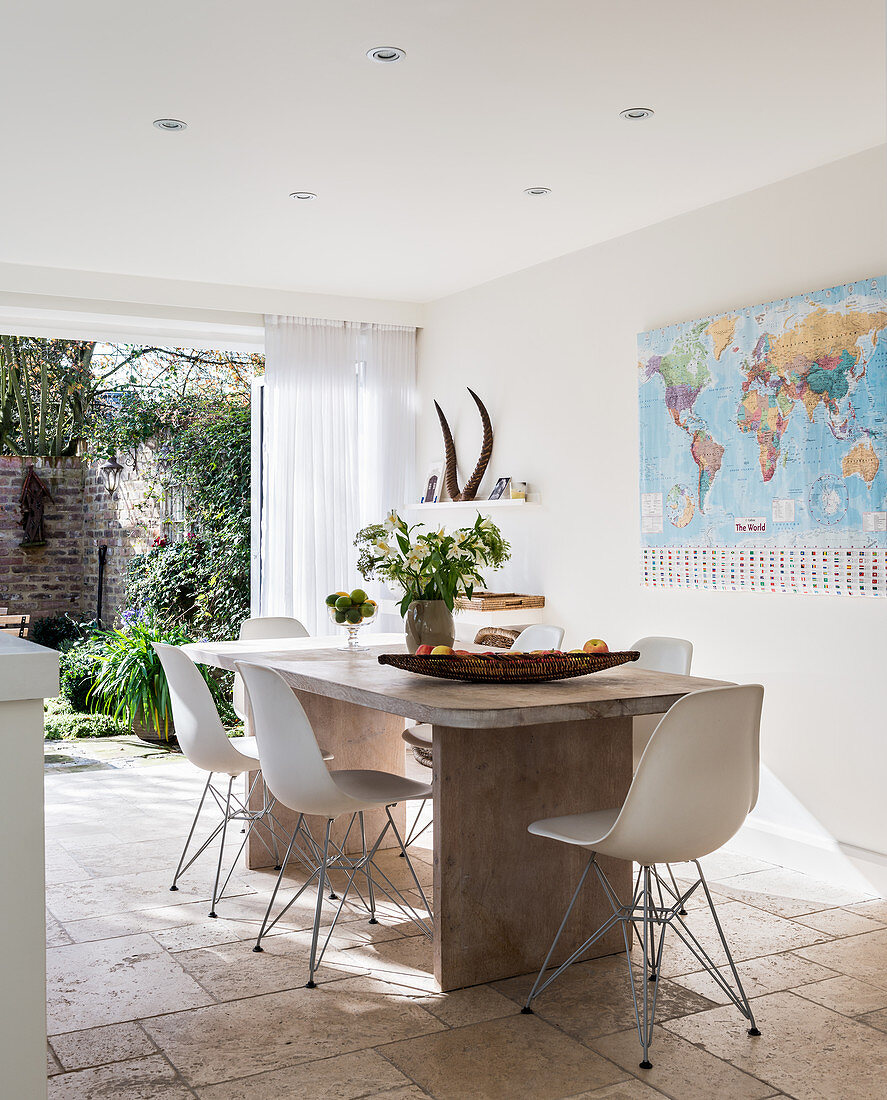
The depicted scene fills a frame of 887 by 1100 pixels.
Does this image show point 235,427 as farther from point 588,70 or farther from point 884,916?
point 884,916

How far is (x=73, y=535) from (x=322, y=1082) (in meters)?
7.21

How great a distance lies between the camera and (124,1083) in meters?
2.39

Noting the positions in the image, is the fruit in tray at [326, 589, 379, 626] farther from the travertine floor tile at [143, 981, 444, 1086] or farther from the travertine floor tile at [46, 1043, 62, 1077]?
the travertine floor tile at [46, 1043, 62, 1077]

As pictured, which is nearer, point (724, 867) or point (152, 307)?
point (724, 867)

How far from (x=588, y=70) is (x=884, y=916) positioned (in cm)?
286

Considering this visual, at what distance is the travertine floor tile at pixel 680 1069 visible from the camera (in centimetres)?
236

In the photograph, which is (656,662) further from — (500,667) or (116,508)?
(116,508)

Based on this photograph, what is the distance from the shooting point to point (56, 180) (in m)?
4.12

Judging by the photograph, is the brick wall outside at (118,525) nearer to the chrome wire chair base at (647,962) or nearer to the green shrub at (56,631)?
the green shrub at (56,631)

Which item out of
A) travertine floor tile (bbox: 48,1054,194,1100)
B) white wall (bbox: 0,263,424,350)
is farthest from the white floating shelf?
travertine floor tile (bbox: 48,1054,194,1100)

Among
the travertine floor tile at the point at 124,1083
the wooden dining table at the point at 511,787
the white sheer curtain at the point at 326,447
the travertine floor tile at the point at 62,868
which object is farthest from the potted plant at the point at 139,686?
the travertine floor tile at the point at 124,1083

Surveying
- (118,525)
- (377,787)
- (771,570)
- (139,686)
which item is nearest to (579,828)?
(377,787)

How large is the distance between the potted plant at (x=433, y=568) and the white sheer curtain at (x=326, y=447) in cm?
257

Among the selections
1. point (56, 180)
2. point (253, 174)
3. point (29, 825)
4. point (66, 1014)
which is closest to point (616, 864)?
point (66, 1014)
